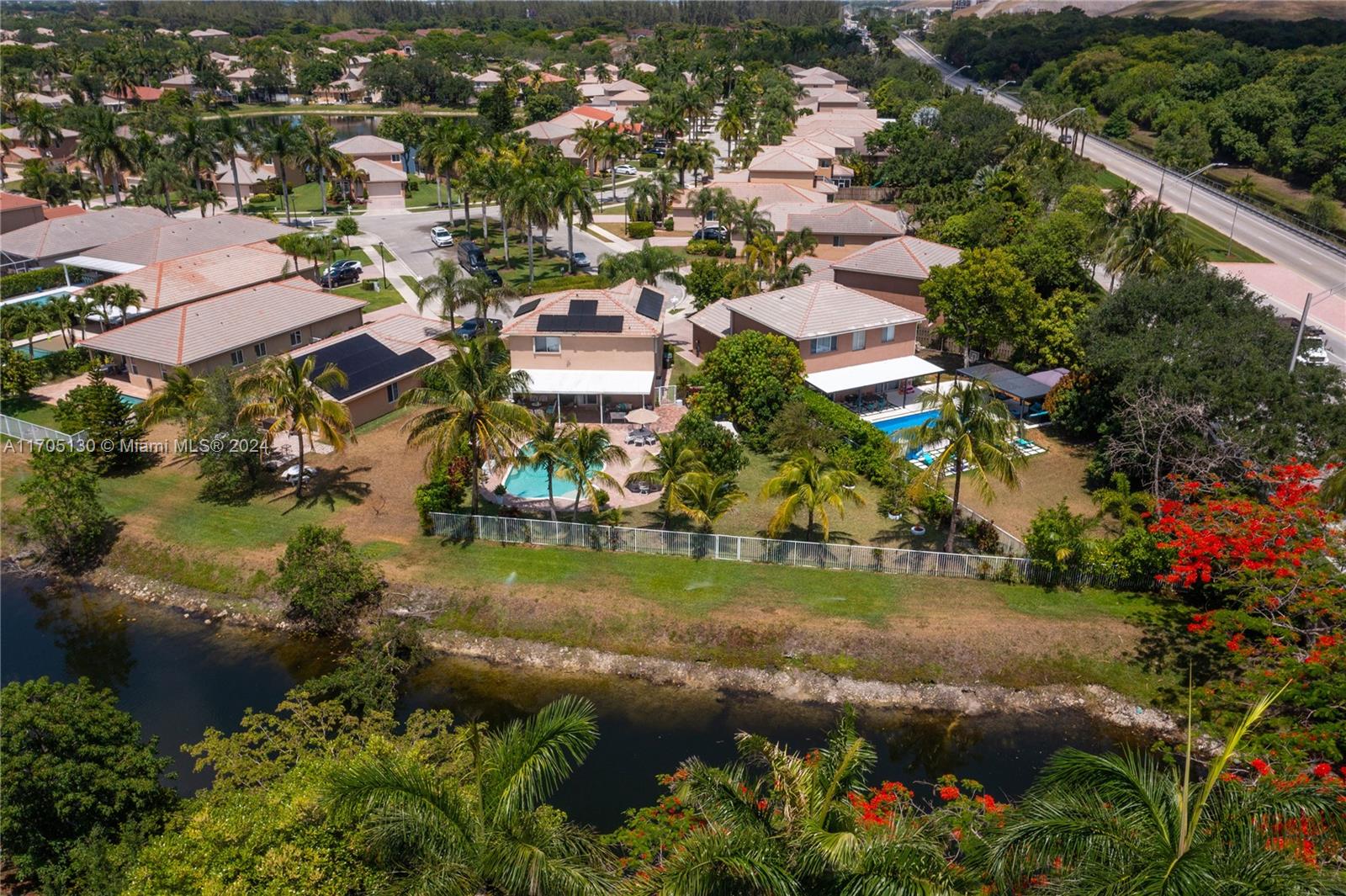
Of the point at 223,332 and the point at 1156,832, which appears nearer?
the point at 1156,832

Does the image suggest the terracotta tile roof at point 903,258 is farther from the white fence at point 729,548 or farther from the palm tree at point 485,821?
the palm tree at point 485,821

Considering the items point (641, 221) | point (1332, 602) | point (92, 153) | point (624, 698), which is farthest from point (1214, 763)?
point (92, 153)

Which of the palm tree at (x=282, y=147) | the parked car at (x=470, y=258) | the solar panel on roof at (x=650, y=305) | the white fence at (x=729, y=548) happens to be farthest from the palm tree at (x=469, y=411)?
the palm tree at (x=282, y=147)

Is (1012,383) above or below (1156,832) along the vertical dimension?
below

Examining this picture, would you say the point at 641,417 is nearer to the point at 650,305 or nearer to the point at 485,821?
the point at 650,305

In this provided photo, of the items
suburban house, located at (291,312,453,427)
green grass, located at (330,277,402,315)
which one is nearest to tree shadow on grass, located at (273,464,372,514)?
suburban house, located at (291,312,453,427)

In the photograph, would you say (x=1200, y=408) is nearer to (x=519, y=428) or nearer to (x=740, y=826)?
(x=519, y=428)

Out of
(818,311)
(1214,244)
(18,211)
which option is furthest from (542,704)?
(18,211)
